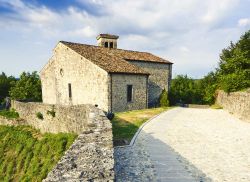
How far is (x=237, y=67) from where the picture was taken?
25.3 metres

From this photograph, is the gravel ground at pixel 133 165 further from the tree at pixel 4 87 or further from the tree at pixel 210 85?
the tree at pixel 4 87

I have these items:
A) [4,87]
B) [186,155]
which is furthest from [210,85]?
[4,87]

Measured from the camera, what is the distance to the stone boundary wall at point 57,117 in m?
14.7

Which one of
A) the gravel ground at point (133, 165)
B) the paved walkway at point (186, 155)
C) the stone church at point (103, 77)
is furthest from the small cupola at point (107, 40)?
the gravel ground at point (133, 165)

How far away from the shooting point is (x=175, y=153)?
943 cm

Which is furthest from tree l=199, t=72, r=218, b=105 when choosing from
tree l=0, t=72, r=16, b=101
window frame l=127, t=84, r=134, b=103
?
tree l=0, t=72, r=16, b=101

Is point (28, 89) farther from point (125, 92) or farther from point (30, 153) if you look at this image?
point (30, 153)

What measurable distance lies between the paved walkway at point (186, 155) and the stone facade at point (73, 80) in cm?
908

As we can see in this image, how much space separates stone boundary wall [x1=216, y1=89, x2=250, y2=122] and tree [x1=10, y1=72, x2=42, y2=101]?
94.8 ft

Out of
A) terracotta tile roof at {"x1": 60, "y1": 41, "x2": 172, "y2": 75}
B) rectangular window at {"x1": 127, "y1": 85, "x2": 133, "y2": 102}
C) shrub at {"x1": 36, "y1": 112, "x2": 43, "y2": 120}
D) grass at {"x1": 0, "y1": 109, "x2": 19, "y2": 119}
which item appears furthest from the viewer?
grass at {"x1": 0, "y1": 109, "x2": 19, "y2": 119}

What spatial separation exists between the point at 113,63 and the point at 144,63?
6088 mm

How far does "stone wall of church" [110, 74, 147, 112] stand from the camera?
72.4ft

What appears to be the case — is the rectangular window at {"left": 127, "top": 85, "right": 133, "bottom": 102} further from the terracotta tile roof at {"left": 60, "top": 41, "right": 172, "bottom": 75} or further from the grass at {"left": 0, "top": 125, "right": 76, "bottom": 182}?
the grass at {"left": 0, "top": 125, "right": 76, "bottom": 182}

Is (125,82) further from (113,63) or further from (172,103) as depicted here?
(172,103)
